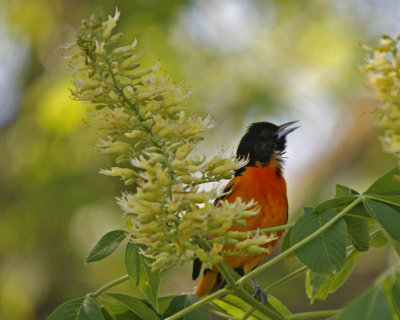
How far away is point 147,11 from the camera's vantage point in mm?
7758

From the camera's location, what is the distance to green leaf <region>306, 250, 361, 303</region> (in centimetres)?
234

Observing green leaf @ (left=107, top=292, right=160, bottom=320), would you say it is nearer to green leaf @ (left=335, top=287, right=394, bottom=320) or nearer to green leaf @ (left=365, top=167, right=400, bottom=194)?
green leaf @ (left=365, top=167, right=400, bottom=194)

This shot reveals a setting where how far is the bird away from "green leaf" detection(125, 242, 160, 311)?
1236 millimetres

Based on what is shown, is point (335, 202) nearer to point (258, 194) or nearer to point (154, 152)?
point (154, 152)

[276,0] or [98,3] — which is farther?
[276,0]

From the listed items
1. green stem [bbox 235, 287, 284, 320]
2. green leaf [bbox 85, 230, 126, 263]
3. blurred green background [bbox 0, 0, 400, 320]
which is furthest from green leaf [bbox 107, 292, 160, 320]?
blurred green background [bbox 0, 0, 400, 320]

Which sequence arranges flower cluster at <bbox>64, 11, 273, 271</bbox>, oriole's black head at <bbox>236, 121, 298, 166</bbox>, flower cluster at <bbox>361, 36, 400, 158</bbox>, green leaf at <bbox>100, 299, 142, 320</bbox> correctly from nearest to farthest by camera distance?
flower cluster at <bbox>361, 36, 400, 158</bbox>, flower cluster at <bbox>64, 11, 273, 271</bbox>, green leaf at <bbox>100, 299, 142, 320</bbox>, oriole's black head at <bbox>236, 121, 298, 166</bbox>

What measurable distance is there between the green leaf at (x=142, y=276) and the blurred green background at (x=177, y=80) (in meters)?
4.32

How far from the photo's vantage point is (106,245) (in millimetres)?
2234

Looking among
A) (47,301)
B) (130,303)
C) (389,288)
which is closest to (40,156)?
(47,301)

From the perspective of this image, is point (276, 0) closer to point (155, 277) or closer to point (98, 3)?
point (98, 3)

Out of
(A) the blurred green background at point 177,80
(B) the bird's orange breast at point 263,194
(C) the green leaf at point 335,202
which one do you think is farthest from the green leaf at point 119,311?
(A) the blurred green background at point 177,80

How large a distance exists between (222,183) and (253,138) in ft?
8.36

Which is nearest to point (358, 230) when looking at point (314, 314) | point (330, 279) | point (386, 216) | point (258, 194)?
point (386, 216)
